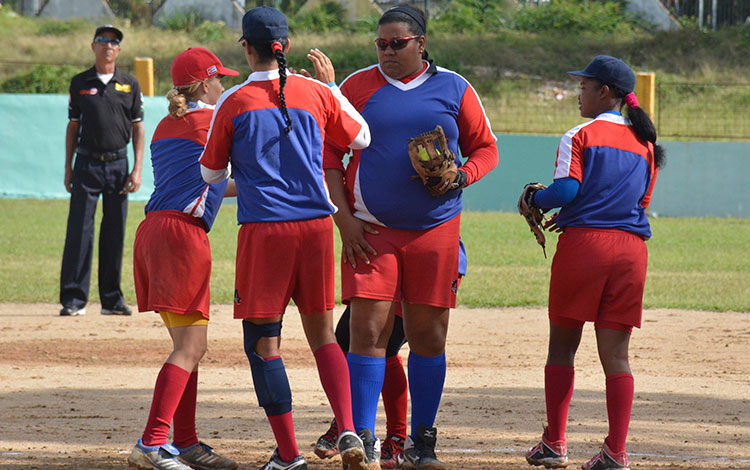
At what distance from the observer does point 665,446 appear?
17.5 ft

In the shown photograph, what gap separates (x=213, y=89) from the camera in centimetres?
496

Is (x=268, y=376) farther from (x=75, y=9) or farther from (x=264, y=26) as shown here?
(x=75, y=9)

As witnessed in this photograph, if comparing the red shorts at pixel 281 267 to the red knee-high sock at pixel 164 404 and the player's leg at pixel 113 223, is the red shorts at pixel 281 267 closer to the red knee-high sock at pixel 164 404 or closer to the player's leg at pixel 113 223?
the red knee-high sock at pixel 164 404

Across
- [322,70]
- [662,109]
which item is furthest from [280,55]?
[662,109]

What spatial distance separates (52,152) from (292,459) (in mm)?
17641

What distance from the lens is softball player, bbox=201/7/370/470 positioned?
4402 mm

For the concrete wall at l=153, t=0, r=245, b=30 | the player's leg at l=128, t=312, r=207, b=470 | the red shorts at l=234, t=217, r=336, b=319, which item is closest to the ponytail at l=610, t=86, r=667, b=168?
the red shorts at l=234, t=217, r=336, b=319

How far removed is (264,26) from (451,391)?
10.5 ft

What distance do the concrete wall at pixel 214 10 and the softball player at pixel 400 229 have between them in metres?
42.4

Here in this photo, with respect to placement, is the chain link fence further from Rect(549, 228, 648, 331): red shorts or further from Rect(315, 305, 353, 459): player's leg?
Rect(549, 228, 648, 331): red shorts

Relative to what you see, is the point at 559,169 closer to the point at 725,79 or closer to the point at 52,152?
the point at 52,152

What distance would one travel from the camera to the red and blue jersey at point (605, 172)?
15.6 ft

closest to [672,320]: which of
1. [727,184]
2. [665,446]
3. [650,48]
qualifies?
[665,446]

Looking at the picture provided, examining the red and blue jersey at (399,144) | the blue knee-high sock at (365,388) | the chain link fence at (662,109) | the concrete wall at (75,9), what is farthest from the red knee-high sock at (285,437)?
the concrete wall at (75,9)
